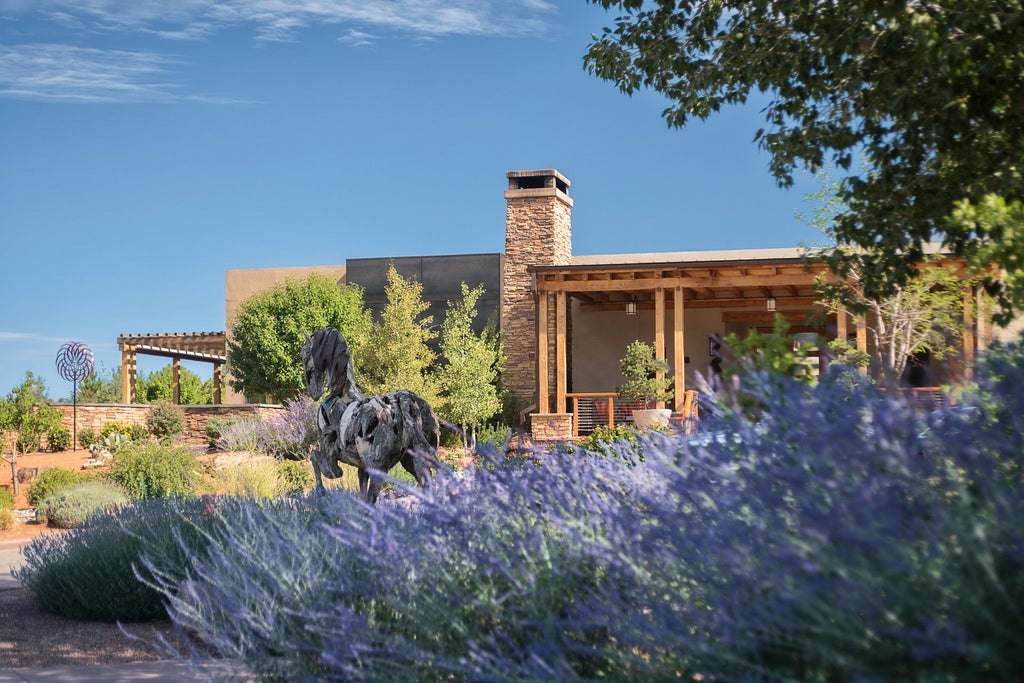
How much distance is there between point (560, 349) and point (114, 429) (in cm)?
1099

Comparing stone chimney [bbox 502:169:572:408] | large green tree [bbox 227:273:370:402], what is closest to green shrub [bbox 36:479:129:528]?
stone chimney [bbox 502:169:572:408]

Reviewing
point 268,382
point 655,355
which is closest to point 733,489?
point 655,355

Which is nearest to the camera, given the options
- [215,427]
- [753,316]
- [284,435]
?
[284,435]

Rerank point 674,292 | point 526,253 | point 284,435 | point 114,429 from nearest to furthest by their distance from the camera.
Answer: point 284,435
point 674,292
point 114,429
point 526,253

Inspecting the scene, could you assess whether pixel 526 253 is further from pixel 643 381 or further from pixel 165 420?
pixel 165 420

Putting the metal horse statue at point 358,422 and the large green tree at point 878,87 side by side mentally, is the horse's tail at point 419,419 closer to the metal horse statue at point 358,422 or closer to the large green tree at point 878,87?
the metal horse statue at point 358,422

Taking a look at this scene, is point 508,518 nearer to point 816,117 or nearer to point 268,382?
point 816,117

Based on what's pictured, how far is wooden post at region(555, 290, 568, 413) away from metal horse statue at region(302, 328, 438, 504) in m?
17.0

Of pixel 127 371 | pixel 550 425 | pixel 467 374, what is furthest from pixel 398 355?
pixel 127 371

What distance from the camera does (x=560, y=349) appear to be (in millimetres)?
24578

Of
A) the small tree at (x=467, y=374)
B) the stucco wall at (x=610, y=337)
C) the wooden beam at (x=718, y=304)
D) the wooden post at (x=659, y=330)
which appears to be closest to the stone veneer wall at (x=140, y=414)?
the small tree at (x=467, y=374)

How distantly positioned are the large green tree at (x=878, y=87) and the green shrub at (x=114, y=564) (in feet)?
16.9

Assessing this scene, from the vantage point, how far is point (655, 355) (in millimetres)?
23344

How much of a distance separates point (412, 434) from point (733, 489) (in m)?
4.06
